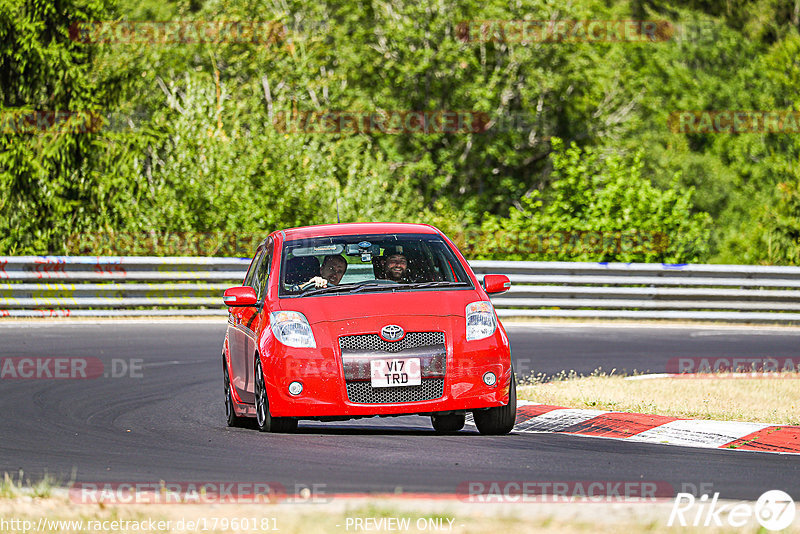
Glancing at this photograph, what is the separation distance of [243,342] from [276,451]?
1.75 meters

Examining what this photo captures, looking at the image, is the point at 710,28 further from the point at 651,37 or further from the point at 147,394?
the point at 147,394

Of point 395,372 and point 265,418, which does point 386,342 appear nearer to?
point 395,372

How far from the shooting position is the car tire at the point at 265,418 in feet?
29.7

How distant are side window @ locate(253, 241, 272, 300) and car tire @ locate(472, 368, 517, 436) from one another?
6.36 feet

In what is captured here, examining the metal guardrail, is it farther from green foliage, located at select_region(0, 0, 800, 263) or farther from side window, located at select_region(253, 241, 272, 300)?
side window, located at select_region(253, 241, 272, 300)

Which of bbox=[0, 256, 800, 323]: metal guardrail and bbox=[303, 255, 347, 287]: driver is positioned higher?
bbox=[303, 255, 347, 287]: driver

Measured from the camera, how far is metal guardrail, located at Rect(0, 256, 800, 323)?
68.1 ft

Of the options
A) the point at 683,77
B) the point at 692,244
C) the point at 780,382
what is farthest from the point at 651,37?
the point at 780,382

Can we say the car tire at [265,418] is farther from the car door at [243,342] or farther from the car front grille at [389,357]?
the car front grille at [389,357]

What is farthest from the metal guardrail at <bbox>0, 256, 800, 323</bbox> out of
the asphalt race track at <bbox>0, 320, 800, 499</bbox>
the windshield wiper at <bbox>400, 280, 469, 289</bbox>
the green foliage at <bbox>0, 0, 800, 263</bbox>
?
the windshield wiper at <bbox>400, 280, 469, 289</bbox>

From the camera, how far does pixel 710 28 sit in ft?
196

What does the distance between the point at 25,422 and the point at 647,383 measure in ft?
20.9

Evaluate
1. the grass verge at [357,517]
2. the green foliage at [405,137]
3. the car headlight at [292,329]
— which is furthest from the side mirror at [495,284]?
the green foliage at [405,137]

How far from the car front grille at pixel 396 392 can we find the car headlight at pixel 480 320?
17.0 inches
